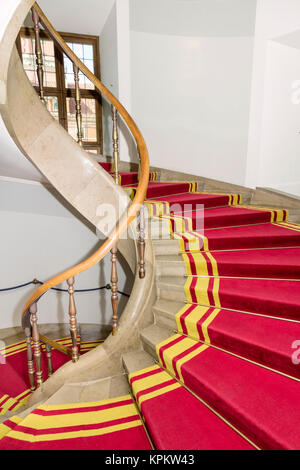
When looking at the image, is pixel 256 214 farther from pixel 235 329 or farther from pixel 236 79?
pixel 236 79

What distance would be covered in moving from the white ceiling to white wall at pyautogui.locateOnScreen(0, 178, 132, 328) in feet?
9.59

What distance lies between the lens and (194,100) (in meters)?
4.23

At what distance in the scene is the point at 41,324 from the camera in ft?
15.9

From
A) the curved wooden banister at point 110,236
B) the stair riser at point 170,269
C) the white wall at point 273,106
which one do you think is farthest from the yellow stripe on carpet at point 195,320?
the white wall at point 273,106

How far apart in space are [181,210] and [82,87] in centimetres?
356

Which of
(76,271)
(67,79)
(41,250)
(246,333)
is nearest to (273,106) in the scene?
(246,333)

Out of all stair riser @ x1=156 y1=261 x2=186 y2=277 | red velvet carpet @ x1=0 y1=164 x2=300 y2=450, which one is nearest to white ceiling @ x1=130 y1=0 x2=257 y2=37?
red velvet carpet @ x1=0 y1=164 x2=300 y2=450

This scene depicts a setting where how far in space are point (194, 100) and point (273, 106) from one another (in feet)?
3.60

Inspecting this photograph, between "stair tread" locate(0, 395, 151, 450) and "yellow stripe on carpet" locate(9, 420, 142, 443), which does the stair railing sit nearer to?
"stair tread" locate(0, 395, 151, 450)

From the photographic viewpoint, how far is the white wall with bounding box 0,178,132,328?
4461 mm

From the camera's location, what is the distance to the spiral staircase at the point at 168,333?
60.7 inches

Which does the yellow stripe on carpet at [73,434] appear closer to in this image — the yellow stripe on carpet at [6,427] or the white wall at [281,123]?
the yellow stripe on carpet at [6,427]

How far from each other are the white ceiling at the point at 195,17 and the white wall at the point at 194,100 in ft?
0.28

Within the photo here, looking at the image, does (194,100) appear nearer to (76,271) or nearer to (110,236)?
(110,236)
